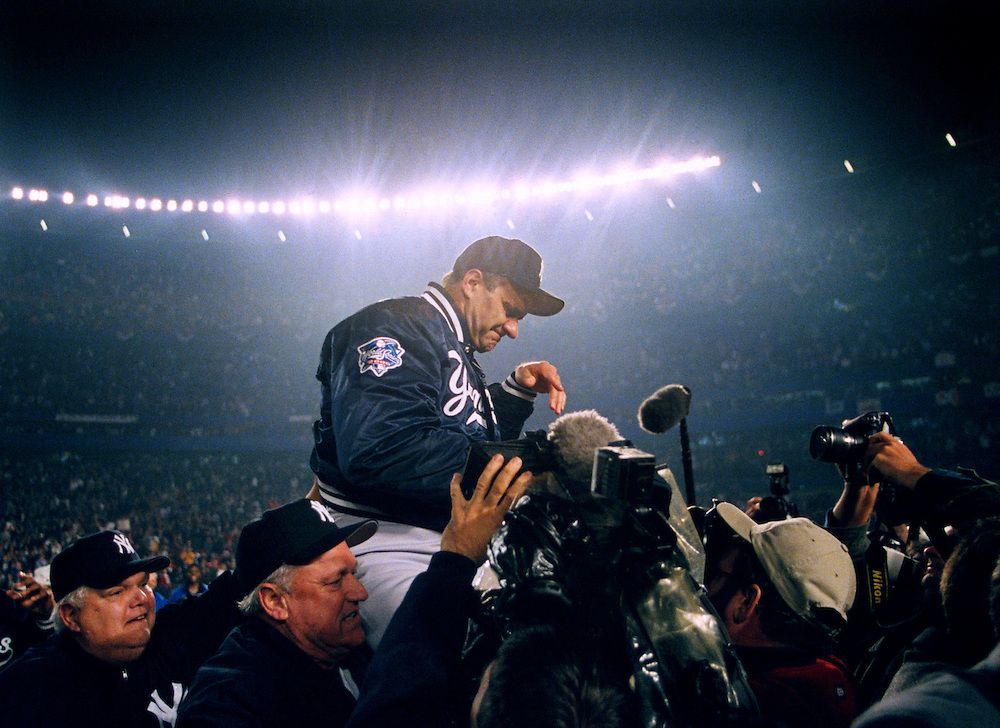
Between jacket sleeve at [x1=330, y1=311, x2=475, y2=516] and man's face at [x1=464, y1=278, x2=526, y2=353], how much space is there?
392 millimetres

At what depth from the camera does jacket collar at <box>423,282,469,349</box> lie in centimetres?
237

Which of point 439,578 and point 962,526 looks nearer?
point 439,578

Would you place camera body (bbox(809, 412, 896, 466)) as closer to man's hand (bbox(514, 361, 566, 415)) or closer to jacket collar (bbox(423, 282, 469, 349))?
man's hand (bbox(514, 361, 566, 415))

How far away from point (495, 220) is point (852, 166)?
542 inches

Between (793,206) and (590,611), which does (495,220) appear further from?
(590,611)

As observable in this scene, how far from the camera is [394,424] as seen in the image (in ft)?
6.10

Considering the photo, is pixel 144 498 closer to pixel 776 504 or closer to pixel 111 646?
pixel 111 646

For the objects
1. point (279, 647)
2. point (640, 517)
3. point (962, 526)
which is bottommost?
point (279, 647)

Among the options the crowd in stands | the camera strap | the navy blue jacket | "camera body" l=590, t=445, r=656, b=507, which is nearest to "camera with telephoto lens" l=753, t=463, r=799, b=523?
the camera strap

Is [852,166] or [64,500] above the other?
[852,166]

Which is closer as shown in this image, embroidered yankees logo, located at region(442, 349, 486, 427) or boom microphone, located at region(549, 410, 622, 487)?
boom microphone, located at region(549, 410, 622, 487)

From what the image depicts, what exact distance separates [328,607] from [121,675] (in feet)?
5.59

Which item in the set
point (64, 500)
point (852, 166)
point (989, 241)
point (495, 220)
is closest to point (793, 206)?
point (852, 166)

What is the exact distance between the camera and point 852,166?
22.8 meters
